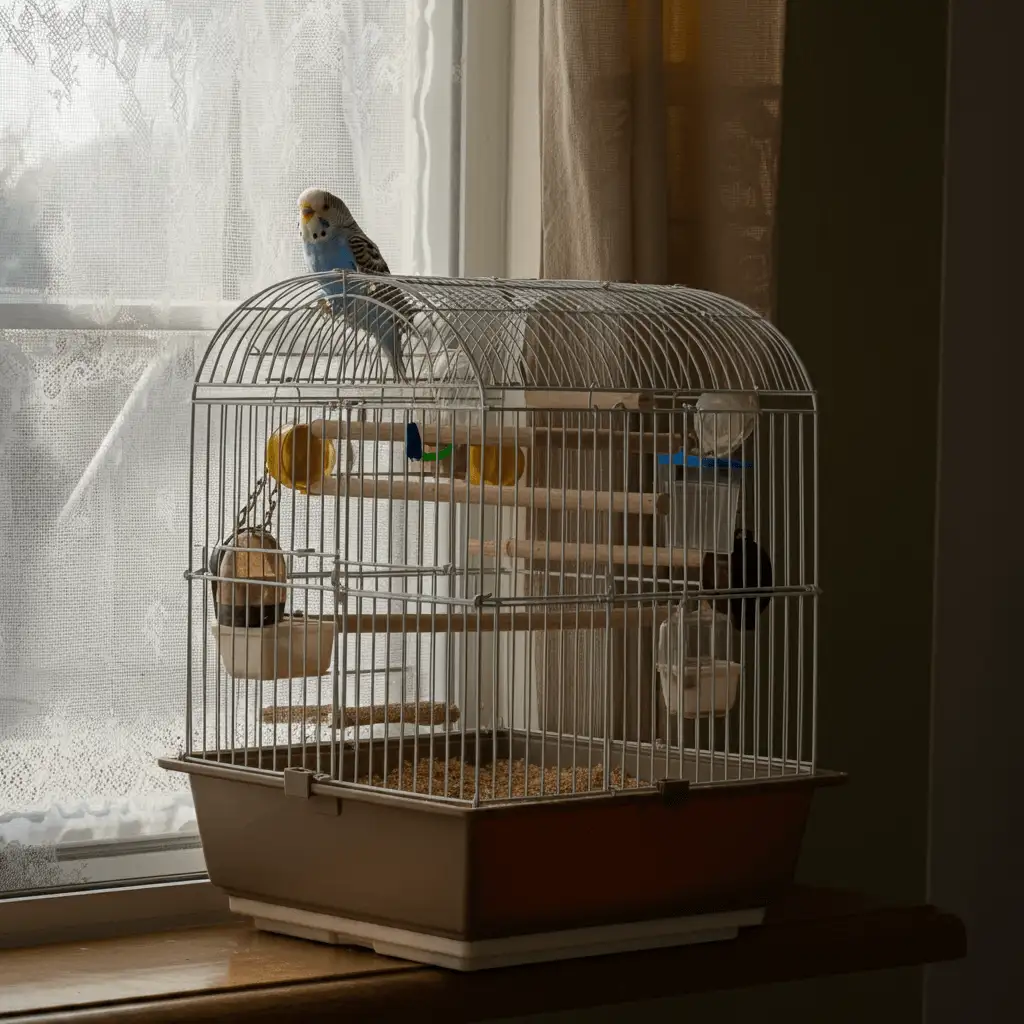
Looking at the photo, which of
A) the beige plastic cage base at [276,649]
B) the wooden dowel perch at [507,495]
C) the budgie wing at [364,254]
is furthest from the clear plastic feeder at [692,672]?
the budgie wing at [364,254]

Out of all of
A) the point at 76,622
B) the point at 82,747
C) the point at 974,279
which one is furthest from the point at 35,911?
the point at 974,279

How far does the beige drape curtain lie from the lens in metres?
1.75

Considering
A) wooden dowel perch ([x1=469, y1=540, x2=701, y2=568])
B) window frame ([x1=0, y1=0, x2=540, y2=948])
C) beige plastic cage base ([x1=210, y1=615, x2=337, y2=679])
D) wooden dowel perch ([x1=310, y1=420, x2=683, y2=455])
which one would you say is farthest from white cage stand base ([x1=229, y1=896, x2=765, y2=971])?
window frame ([x1=0, y1=0, x2=540, y2=948])

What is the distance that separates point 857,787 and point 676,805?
0.81 metres

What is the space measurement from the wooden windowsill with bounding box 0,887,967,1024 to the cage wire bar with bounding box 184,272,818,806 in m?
0.16

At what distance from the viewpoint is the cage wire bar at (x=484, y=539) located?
57.9 inches

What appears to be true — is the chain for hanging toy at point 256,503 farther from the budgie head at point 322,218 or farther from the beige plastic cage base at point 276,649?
the budgie head at point 322,218

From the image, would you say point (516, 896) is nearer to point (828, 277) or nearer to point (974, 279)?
point (828, 277)

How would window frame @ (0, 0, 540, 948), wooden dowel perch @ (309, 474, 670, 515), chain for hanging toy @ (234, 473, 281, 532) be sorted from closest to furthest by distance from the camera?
wooden dowel perch @ (309, 474, 670, 515) → chain for hanging toy @ (234, 473, 281, 532) → window frame @ (0, 0, 540, 948)

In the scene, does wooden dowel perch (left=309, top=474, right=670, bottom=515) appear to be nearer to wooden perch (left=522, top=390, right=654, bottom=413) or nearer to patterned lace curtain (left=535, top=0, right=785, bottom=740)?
wooden perch (left=522, top=390, right=654, bottom=413)

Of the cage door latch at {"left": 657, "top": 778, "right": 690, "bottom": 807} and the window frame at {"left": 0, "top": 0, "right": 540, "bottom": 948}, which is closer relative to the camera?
the cage door latch at {"left": 657, "top": 778, "right": 690, "bottom": 807}

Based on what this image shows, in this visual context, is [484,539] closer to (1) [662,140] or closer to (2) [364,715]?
(2) [364,715]

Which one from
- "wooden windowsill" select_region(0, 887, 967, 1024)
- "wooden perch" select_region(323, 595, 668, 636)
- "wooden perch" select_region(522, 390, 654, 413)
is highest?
"wooden perch" select_region(522, 390, 654, 413)

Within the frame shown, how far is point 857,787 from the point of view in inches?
84.8
